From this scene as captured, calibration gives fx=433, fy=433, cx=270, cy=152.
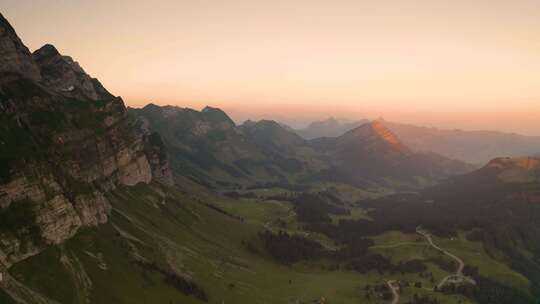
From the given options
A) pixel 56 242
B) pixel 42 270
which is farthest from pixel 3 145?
pixel 42 270

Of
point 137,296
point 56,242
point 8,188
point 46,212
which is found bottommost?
point 137,296

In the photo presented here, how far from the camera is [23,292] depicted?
151m

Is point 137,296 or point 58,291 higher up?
point 58,291

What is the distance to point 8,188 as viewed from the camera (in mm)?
179750

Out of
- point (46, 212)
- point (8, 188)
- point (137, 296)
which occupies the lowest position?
point (137, 296)

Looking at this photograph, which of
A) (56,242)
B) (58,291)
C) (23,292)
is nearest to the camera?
(23,292)

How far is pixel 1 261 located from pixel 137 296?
58951 millimetres

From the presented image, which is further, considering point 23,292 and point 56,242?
point 56,242

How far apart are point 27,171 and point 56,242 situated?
34.4 m

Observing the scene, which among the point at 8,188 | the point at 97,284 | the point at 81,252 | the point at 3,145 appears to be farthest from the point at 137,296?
the point at 3,145

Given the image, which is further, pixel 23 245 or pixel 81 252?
pixel 81 252

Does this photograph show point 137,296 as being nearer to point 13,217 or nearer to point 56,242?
point 56,242

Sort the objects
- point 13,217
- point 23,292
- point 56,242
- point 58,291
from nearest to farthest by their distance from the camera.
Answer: point 23,292 → point 58,291 → point 13,217 → point 56,242

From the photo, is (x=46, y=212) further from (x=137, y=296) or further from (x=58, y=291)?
(x=137, y=296)
